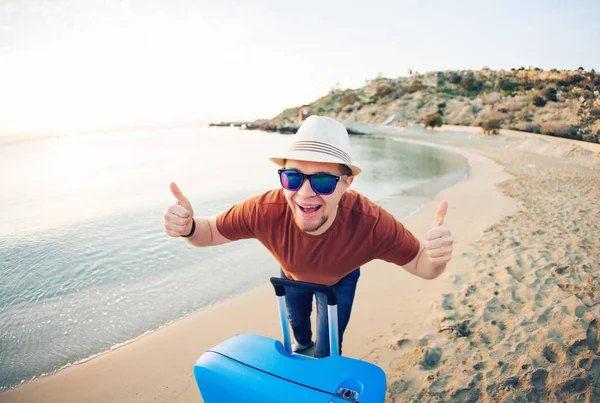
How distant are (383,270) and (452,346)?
6.05 feet

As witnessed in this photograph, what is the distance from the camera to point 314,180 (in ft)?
6.26

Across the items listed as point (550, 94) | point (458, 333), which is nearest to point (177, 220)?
point (458, 333)

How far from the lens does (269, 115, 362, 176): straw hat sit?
6.12ft

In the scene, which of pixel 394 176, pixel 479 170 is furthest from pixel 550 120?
pixel 394 176

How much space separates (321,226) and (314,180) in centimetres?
31

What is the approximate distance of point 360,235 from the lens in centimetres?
211

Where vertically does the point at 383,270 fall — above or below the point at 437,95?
below

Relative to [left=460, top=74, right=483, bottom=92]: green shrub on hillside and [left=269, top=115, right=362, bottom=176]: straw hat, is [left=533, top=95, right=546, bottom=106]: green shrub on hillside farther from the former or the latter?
[left=269, top=115, right=362, bottom=176]: straw hat

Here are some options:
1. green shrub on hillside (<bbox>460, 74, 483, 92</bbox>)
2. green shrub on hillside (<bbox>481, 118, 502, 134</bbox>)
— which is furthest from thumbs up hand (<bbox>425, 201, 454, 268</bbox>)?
green shrub on hillside (<bbox>460, 74, 483, 92</bbox>)

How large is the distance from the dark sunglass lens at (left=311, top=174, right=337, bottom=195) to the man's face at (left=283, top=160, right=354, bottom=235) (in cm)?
3

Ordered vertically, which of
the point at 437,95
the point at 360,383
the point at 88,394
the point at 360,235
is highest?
the point at 437,95

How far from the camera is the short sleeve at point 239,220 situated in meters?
2.26

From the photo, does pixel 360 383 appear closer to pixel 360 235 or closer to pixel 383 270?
pixel 360 235

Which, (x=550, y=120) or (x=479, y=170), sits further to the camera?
(x=550, y=120)
